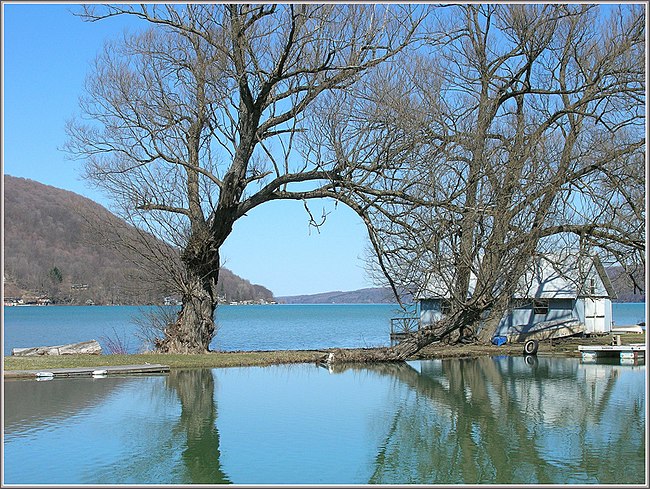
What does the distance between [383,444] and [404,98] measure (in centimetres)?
1258

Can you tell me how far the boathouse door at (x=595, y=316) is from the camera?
35.9 m

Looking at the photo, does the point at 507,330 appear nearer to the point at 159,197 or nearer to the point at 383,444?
the point at 159,197

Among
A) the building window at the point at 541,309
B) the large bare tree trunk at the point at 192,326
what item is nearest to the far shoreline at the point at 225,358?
the large bare tree trunk at the point at 192,326

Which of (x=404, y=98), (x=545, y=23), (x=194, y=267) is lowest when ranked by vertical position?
(x=194, y=267)

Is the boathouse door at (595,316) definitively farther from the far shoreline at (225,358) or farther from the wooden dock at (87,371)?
the wooden dock at (87,371)

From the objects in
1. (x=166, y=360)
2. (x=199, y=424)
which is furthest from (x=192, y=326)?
(x=199, y=424)

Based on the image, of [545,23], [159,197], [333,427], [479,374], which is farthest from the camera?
[545,23]

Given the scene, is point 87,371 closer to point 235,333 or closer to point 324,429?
point 324,429

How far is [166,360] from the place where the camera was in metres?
21.3

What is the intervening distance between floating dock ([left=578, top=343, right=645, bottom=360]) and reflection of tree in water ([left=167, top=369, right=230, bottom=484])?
13158 millimetres

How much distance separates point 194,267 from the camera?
76.4 ft

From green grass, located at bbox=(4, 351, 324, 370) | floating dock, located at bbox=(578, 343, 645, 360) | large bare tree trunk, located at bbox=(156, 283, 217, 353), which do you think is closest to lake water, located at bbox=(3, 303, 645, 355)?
large bare tree trunk, located at bbox=(156, 283, 217, 353)

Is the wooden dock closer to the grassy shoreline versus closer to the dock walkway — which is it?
the dock walkway

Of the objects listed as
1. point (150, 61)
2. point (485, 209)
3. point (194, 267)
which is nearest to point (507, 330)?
point (485, 209)
